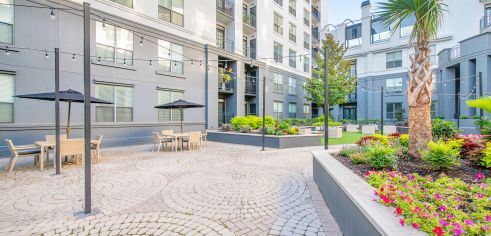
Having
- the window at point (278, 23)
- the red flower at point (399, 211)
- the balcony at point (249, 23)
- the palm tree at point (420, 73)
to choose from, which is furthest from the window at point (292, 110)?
the red flower at point (399, 211)

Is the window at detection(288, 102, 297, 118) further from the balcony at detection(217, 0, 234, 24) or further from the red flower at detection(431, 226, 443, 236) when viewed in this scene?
the red flower at detection(431, 226, 443, 236)

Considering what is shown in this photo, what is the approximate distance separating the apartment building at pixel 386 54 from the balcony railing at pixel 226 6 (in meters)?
14.7

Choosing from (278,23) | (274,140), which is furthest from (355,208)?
(278,23)

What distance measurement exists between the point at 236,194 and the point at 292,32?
25451mm

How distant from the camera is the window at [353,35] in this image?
102 ft

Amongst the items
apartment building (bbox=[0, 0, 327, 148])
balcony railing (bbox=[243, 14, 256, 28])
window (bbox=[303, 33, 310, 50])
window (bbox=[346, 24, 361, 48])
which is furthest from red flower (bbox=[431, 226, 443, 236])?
window (bbox=[346, 24, 361, 48])

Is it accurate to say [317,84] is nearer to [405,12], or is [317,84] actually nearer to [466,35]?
[466,35]

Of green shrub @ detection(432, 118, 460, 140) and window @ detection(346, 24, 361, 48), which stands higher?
window @ detection(346, 24, 361, 48)

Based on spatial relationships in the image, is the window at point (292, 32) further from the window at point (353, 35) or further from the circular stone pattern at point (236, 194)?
the circular stone pattern at point (236, 194)

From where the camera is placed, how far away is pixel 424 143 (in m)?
5.30

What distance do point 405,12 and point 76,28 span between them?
44.5ft

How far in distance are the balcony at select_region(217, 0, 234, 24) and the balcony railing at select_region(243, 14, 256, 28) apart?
1.82m

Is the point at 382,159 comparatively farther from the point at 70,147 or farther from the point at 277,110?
the point at 277,110

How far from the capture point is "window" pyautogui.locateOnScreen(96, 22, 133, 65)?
472 inches
